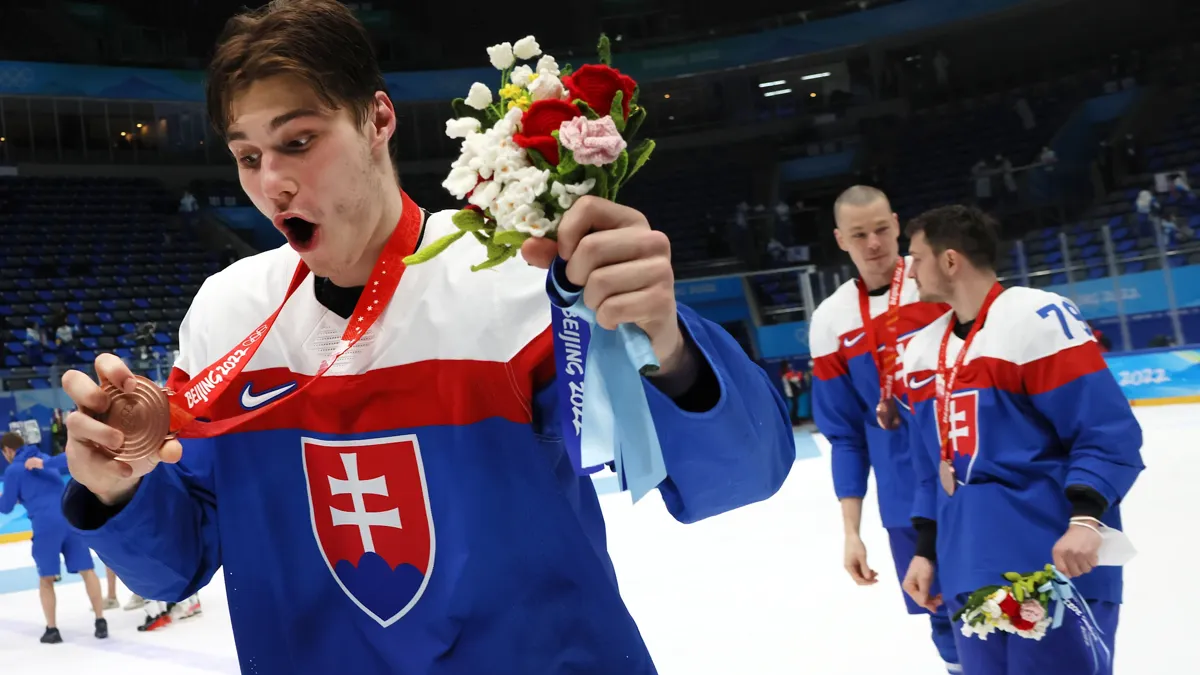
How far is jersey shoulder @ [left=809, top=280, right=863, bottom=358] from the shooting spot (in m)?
3.83

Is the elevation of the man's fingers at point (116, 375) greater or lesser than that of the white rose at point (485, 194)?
lesser

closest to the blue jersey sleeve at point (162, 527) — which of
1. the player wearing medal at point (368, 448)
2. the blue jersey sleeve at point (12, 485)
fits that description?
the player wearing medal at point (368, 448)

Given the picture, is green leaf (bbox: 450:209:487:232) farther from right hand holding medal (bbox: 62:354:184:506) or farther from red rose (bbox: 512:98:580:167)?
Answer: right hand holding medal (bbox: 62:354:184:506)

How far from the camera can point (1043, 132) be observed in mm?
20062

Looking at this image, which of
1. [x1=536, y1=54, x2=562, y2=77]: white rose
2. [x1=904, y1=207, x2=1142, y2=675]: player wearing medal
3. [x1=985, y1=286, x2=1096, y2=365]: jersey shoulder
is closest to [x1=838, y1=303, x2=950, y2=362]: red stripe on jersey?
[x1=904, y1=207, x2=1142, y2=675]: player wearing medal

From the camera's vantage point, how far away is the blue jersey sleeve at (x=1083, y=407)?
2.32 meters

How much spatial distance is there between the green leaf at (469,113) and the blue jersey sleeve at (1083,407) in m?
1.85

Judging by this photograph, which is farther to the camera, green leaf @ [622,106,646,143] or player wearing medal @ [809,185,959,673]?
player wearing medal @ [809,185,959,673]

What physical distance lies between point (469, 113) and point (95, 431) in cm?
59

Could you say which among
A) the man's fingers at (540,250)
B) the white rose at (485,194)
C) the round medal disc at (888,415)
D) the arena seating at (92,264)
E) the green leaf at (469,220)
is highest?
the arena seating at (92,264)

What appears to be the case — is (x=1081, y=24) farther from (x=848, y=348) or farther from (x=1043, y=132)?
(x=848, y=348)

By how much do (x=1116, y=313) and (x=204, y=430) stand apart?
40.1ft

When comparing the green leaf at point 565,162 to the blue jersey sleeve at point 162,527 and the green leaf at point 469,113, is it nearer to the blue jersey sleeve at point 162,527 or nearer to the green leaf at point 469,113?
the green leaf at point 469,113

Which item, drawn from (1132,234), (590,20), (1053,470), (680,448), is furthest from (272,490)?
(590,20)
